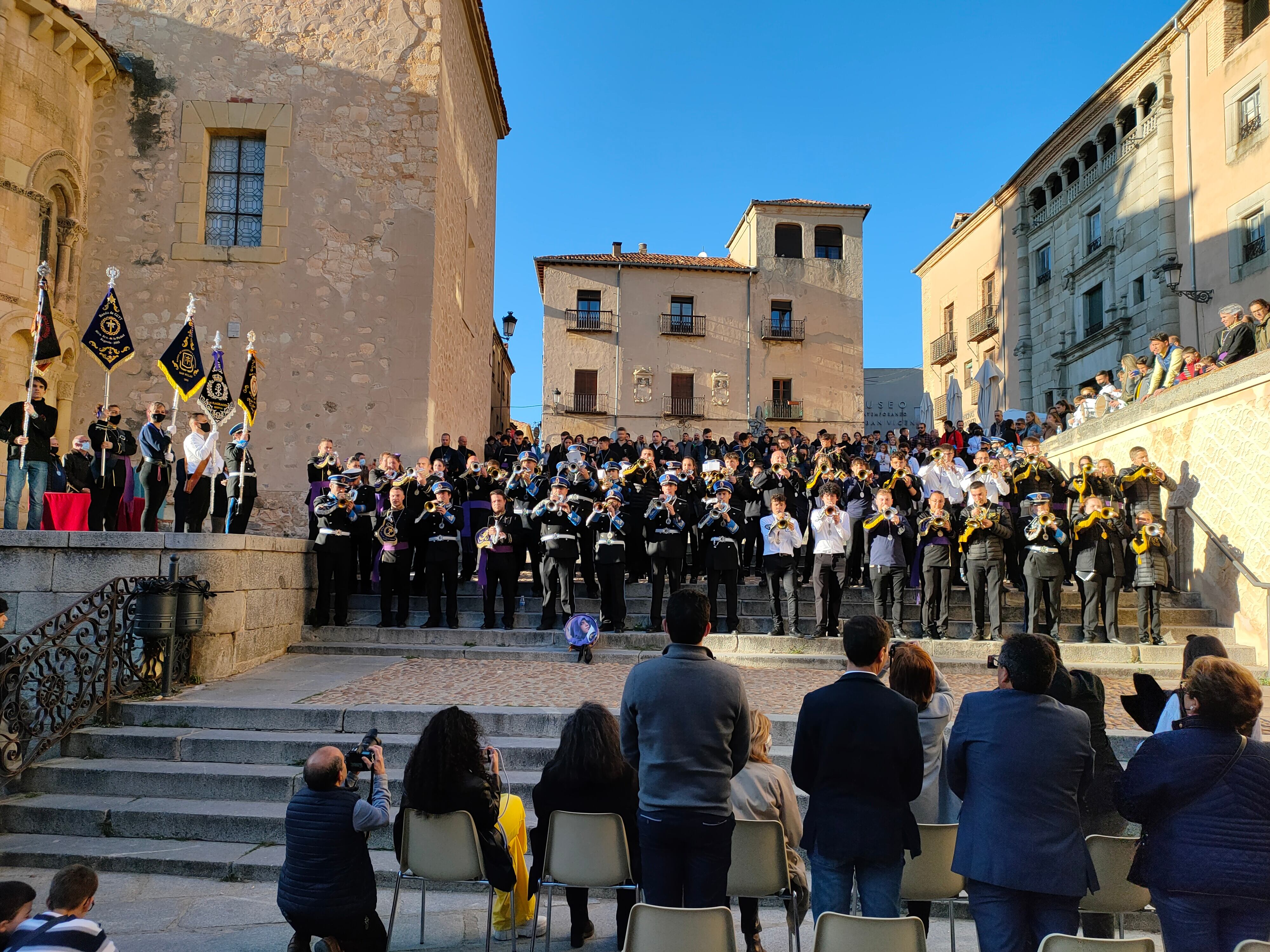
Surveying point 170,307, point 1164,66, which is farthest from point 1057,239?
point 170,307

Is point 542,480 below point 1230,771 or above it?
above

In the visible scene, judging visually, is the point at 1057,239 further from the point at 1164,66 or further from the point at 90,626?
the point at 90,626

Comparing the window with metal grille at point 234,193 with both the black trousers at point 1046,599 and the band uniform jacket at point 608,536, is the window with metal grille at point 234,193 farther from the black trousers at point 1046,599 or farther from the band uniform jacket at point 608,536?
the black trousers at point 1046,599

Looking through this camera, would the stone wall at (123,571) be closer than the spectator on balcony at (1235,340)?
Yes

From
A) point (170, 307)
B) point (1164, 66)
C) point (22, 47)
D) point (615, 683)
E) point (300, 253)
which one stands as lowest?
point (615, 683)

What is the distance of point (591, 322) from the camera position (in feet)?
116

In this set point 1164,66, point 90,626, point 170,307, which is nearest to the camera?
point 90,626

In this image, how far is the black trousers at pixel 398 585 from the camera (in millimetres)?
11266

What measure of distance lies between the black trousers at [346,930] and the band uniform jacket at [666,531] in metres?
7.23

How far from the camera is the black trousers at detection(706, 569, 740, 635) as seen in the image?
36.1 ft

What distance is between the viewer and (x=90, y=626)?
8.31 m

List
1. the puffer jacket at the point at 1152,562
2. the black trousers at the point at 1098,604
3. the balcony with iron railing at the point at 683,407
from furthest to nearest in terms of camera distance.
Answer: the balcony with iron railing at the point at 683,407 < the black trousers at the point at 1098,604 < the puffer jacket at the point at 1152,562

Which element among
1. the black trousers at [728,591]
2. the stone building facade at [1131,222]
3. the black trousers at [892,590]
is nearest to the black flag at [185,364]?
the black trousers at [728,591]

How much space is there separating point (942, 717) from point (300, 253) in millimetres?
14506
